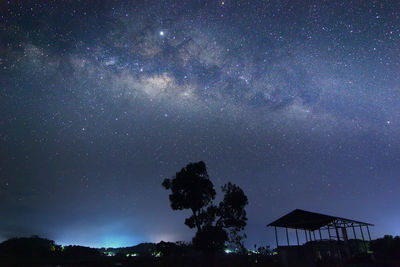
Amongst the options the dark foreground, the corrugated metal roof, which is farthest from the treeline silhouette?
the corrugated metal roof

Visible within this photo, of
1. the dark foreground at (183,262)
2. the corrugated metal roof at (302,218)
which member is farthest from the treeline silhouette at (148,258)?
the corrugated metal roof at (302,218)

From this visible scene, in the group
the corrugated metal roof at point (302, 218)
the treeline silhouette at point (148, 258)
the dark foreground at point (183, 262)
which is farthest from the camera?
the treeline silhouette at point (148, 258)

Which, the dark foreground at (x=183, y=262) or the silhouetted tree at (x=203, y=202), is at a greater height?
the silhouetted tree at (x=203, y=202)

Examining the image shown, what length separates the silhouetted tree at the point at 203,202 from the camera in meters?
31.3

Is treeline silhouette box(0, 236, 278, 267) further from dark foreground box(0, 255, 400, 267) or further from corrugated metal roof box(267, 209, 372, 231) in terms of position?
corrugated metal roof box(267, 209, 372, 231)

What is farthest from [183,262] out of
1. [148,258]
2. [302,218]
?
[302,218]

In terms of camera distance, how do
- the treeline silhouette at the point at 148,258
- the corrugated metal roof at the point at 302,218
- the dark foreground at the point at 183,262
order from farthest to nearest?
the treeline silhouette at the point at 148,258 → the corrugated metal roof at the point at 302,218 → the dark foreground at the point at 183,262

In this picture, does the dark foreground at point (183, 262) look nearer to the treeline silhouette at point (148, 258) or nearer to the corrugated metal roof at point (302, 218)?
the treeline silhouette at point (148, 258)

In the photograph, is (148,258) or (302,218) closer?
(302,218)

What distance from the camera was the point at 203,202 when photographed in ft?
106

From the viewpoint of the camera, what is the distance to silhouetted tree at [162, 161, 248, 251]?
103 feet

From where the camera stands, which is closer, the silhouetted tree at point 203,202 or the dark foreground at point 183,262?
the dark foreground at point 183,262

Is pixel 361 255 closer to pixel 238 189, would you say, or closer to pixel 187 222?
pixel 238 189

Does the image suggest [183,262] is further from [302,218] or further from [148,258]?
[302,218]
